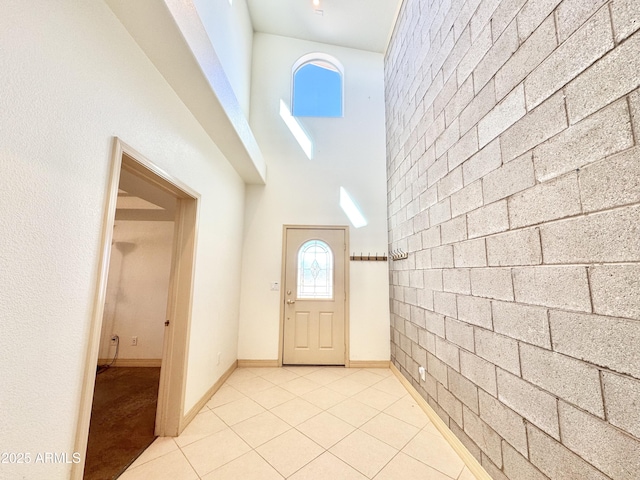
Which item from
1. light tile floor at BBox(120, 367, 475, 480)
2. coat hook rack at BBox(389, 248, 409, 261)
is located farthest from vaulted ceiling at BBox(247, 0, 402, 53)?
light tile floor at BBox(120, 367, 475, 480)

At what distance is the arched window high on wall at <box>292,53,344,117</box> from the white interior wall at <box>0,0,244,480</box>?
2.92 metres

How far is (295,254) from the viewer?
3.79 m

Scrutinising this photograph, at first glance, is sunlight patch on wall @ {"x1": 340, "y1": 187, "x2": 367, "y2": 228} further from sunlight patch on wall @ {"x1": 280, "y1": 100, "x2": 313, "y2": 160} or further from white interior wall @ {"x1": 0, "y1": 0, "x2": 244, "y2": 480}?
white interior wall @ {"x1": 0, "y1": 0, "x2": 244, "y2": 480}

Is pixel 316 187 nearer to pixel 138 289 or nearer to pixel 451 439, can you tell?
pixel 138 289

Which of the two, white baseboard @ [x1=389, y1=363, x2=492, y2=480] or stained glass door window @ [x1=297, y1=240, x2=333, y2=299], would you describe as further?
stained glass door window @ [x1=297, y1=240, x2=333, y2=299]

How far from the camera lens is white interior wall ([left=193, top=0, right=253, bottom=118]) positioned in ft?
7.82

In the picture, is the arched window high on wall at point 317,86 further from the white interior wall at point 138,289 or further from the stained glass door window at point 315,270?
the white interior wall at point 138,289

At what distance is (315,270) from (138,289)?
2679 mm

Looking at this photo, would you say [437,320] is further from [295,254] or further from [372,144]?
[372,144]

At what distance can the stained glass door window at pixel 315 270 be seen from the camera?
3756 mm

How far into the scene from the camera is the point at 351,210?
3.86m

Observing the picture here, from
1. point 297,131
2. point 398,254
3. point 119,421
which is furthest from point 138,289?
point 398,254

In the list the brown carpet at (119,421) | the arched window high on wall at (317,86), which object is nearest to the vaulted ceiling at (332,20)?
the arched window high on wall at (317,86)

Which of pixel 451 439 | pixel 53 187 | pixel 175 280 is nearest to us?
pixel 53 187
